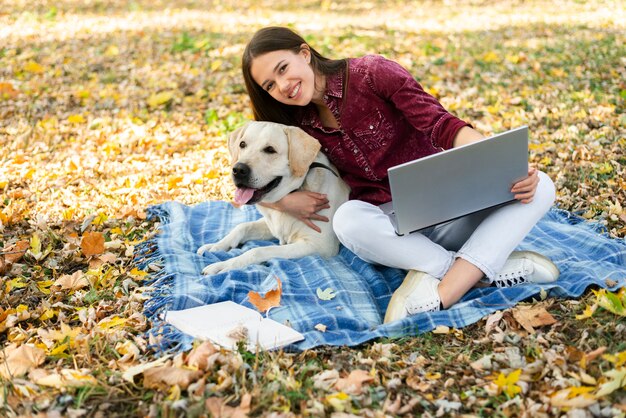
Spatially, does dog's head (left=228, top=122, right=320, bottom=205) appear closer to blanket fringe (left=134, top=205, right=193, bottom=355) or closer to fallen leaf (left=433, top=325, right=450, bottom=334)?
blanket fringe (left=134, top=205, right=193, bottom=355)

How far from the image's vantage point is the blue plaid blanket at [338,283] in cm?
293

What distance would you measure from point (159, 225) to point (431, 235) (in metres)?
1.90

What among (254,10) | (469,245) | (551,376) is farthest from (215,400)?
(254,10)

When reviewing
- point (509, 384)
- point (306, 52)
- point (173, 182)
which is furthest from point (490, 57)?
point (509, 384)

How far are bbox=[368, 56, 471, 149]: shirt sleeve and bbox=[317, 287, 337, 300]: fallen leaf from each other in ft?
3.09

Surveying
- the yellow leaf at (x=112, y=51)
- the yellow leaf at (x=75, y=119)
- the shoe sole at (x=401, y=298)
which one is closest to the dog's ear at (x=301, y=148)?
the shoe sole at (x=401, y=298)

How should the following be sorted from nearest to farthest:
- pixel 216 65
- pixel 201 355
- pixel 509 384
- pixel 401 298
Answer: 1. pixel 509 384
2. pixel 201 355
3. pixel 401 298
4. pixel 216 65

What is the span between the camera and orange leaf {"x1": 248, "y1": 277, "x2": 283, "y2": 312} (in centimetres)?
315

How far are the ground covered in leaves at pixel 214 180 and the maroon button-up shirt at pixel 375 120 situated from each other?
114 centimetres

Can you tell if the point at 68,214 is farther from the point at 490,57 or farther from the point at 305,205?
the point at 490,57

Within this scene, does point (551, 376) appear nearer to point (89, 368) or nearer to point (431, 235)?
point (431, 235)

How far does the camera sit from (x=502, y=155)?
2881 millimetres

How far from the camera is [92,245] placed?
12.7 ft

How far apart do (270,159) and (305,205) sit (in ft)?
1.16
